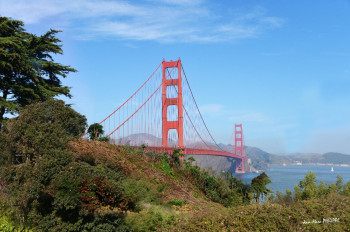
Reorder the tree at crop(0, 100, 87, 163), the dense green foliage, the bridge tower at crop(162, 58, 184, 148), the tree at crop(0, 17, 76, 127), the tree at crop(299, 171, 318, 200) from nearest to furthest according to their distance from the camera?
the dense green foliage → the tree at crop(0, 100, 87, 163) → the tree at crop(299, 171, 318, 200) → the tree at crop(0, 17, 76, 127) → the bridge tower at crop(162, 58, 184, 148)

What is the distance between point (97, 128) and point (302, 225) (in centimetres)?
1890

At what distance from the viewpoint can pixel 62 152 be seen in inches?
438

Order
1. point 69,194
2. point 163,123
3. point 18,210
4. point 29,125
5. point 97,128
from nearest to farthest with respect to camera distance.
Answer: point 69,194 < point 18,210 < point 29,125 < point 97,128 < point 163,123

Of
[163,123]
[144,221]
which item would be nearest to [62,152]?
[144,221]

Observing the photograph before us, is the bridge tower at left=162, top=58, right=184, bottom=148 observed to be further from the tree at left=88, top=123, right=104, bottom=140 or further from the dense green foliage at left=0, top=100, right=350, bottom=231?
the dense green foliage at left=0, top=100, right=350, bottom=231

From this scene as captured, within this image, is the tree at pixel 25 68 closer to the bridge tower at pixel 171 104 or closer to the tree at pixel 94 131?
the tree at pixel 94 131

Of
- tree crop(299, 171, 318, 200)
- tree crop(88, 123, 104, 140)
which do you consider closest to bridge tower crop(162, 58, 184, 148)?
tree crop(88, 123, 104, 140)

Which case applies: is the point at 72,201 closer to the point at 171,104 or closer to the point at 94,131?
the point at 94,131

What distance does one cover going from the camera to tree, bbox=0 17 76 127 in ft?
72.8

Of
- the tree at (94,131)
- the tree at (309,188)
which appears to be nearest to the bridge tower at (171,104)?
the tree at (94,131)

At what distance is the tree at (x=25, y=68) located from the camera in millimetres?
22203

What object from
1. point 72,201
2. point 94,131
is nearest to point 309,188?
point 72,201

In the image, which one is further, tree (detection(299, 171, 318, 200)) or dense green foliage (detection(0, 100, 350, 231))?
tree (detection(299, 171, 318, 200))

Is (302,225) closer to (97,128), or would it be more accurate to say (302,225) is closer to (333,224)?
(333,224)
